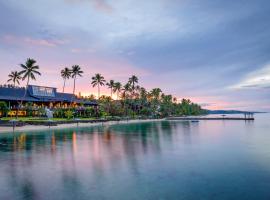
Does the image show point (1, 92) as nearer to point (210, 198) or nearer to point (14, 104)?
point (14, 104)

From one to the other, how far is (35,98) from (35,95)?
188 centimetres

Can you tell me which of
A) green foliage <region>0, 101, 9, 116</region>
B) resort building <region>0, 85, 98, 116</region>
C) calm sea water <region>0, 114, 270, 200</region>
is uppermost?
resort building <region>0, 85, 98, 116</region>

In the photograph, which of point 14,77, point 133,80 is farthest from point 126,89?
point 14,77

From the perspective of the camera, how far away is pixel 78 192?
15977 mm

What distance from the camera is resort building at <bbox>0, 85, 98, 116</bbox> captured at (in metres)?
89.9

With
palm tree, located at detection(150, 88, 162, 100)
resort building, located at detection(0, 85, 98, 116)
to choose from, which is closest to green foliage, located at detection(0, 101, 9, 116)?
resort building, located at detection(0, 85, 98, 116)

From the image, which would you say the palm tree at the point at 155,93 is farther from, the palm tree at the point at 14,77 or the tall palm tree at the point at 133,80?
the palm tree at the point at 14,77

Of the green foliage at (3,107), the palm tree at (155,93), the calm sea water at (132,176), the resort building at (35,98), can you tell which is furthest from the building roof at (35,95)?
the calm sea water at (132,176)

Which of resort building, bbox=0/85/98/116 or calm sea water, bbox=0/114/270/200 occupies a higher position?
resort building, bbox=0/85/98/116

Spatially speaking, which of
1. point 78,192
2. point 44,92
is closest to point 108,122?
point 44,92

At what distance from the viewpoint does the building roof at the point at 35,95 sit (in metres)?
90.8

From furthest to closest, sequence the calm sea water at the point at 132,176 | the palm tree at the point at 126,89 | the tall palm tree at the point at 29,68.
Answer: the palm tree at the point at 126,89 < the tall palm tree at the point at 29,68 < the calm sea water at the point at 132,176

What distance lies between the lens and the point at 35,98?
3962 inches

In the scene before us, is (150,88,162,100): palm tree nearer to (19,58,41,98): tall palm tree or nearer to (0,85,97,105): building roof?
(0,85,97,105): building roof
